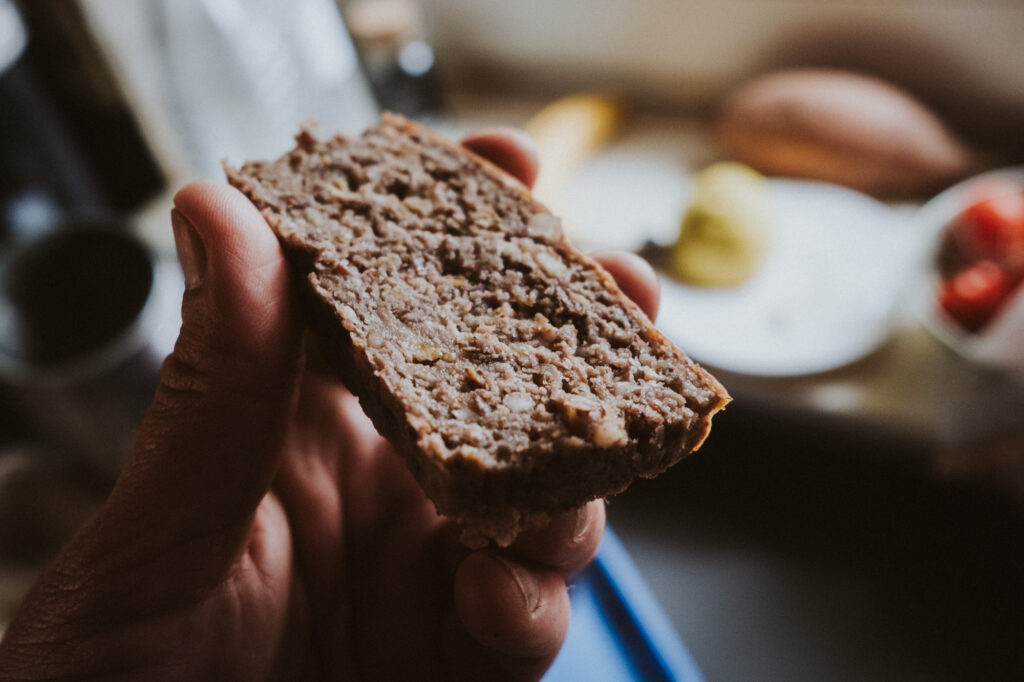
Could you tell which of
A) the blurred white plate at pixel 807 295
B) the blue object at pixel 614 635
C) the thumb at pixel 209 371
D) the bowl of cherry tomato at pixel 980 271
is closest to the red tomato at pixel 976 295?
the bowl of cherry tomato at pixel 980 271

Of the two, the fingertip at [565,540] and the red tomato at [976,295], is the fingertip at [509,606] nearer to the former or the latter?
the fingertip at [565,540]

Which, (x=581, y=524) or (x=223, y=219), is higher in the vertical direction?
(x=223, y=219)

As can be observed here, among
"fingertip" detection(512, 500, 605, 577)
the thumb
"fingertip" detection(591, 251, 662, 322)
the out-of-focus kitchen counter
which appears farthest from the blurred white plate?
the thumb

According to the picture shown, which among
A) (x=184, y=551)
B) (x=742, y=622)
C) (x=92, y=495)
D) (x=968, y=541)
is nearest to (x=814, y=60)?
(x=968, y=541)

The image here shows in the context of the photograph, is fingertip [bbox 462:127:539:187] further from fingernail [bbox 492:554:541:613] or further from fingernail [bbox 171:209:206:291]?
fingernail [bbox 492:554:541:613]

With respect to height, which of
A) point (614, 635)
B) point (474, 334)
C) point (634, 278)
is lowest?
point (614, 635)

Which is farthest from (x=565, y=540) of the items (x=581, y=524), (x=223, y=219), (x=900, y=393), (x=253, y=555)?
(x=900, y=393)

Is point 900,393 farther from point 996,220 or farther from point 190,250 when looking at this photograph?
point 190,250
